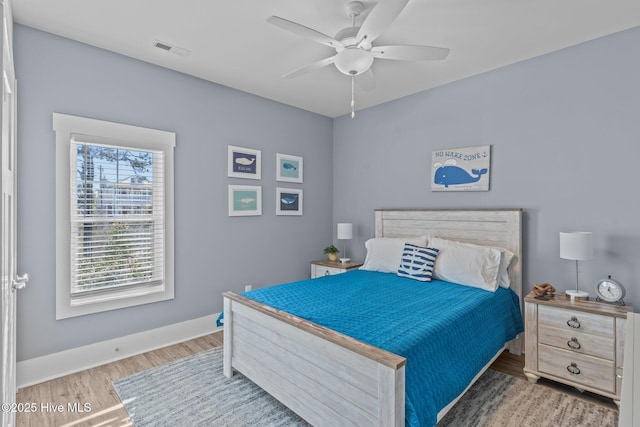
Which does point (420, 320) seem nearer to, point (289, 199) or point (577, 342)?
point (577, 342)

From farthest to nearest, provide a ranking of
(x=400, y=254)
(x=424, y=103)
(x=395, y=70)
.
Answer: (x=424, y=103) → (x=400, y=254) → (x=395, y=70)

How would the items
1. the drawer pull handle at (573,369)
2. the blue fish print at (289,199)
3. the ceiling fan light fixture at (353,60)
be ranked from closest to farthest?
the ceiling fan light fixture at (353,60) → the drawer pull handle at (573,369) → the blue fish print at (289,199)

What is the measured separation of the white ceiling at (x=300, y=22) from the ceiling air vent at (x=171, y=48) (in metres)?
0.05

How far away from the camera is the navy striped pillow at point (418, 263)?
3199 mm

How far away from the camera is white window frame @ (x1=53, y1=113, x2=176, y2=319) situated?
2.67 meters

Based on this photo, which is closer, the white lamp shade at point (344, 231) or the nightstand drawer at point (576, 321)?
the nightstand drawer at point (576, 321)

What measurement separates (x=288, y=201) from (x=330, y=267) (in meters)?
→ 1.00

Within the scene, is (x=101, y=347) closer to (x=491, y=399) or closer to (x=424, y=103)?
(x=491, y=399)

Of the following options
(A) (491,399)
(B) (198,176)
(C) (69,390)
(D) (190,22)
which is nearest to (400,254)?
(A) (491,399)

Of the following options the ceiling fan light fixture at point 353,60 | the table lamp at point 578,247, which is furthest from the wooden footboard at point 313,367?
the table lamp at point 578,247

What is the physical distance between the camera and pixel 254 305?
2408mm

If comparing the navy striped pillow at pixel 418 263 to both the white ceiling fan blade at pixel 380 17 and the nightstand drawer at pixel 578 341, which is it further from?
the white ceiling fan blade at pixel 380 17

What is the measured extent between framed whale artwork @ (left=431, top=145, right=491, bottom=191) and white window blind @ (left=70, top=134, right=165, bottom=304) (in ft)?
9.45

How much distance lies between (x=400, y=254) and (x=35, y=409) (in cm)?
320
